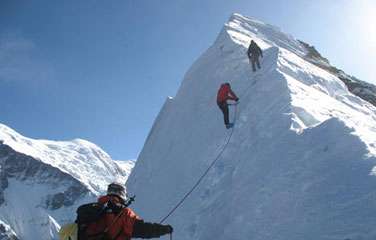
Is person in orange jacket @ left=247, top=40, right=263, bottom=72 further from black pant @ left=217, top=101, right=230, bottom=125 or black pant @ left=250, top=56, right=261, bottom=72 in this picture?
black pant @ left=217, top=101, right=230, bottom=125

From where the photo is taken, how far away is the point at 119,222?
602 centimetres

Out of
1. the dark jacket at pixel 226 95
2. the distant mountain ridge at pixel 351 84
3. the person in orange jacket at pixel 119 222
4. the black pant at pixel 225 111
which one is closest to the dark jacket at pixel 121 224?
the person in orange jacket at pixel 119 222

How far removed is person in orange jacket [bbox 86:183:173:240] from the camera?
5941 millimetres

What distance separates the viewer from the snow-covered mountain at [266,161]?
1047 centimetres

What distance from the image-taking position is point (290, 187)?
11.5m

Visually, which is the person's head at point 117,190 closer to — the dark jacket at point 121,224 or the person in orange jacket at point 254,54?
the dark jacket at point 121,224

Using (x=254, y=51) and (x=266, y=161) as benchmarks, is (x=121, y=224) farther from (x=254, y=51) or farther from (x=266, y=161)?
(x=254, y=51)

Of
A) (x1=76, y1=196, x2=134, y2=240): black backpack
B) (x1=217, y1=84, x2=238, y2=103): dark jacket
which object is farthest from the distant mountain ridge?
(x1=76, y1=196, x2=134, y2=240): black backpack

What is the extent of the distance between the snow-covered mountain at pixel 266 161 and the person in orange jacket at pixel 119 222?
4927 millimetres

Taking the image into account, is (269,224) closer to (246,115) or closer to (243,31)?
(246,115)

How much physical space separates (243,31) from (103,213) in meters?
26.8

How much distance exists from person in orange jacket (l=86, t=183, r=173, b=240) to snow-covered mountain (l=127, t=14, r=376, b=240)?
4927mm

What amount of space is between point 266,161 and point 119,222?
7686mm

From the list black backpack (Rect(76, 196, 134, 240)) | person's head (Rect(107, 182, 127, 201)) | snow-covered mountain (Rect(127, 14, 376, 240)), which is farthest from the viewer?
snow-covered mountain (Rect(127, 14, 376, 240))
